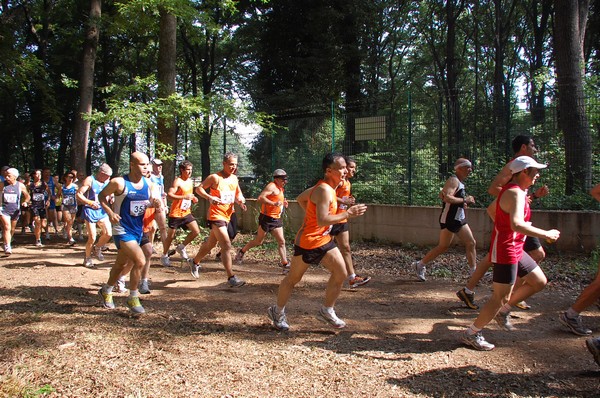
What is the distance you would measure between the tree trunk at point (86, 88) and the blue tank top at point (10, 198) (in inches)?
167

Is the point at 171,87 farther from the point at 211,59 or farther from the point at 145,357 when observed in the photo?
the point at 211,59

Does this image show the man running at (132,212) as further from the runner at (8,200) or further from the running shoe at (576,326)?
the runner at (8,200)

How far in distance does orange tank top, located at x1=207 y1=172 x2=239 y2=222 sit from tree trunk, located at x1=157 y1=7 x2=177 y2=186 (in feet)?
15.9

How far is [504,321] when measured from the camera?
16.4ft

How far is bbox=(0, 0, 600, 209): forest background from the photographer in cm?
984

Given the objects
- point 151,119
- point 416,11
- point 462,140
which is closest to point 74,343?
point 151,119

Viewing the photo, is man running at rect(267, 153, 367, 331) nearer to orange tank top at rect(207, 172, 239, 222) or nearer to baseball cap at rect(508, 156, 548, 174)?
baseball cap at rect(508, 156, 548, 174)

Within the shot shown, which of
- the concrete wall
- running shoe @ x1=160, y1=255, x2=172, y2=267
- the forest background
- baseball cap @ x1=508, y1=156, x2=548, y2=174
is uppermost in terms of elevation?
the forest background

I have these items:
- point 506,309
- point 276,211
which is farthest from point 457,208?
point 276,211

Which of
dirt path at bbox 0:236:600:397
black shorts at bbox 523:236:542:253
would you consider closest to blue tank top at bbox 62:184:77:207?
dirt path at bbox 0:236:600:397

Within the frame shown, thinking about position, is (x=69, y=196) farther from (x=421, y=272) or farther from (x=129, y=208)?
(x=421, y=272)

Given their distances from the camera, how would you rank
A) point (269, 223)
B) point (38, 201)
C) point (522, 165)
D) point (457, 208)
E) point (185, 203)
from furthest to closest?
1. point (38, 201)
2. point (185, 203)
3. point (269, 223)
4. point (457, 208)
5. point (522, 165)

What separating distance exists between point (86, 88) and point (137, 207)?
10437 millimetres

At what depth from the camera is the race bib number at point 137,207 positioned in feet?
18.7
